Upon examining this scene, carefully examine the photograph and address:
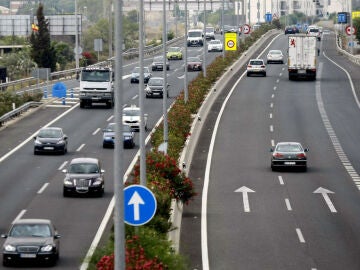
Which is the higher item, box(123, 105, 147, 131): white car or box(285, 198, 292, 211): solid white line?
box(123, 105, 147, 131): white car

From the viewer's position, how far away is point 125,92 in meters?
92.7

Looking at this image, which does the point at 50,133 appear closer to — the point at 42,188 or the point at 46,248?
the point at 42,188

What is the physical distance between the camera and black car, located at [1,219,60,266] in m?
30.8

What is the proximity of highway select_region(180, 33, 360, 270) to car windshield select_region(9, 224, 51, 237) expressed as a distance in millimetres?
4153

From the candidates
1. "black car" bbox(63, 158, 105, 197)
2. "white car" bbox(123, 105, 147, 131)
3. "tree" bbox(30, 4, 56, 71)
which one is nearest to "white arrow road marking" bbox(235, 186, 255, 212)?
"black car" bbox(63, 158, 105, 197)

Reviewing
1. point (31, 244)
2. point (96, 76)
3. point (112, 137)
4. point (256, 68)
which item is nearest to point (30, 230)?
point (31, 244)

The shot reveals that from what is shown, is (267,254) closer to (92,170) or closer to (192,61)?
(92,170)

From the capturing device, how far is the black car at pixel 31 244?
30750 mm

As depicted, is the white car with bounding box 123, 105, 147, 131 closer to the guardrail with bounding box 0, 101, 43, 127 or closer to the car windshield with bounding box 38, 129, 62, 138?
the guardrail with bounding box 0, 101, 43, 127

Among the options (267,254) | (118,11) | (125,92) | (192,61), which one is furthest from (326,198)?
(192,61)

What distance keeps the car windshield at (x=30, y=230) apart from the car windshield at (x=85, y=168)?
45.6 ft

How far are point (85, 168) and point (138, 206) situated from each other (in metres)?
25.7

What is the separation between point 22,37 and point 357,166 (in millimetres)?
141085

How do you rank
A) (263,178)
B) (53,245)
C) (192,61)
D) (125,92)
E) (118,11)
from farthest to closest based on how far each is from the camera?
(192,61)
(125,92)
(263,178)
(53,245)
(118,11)
